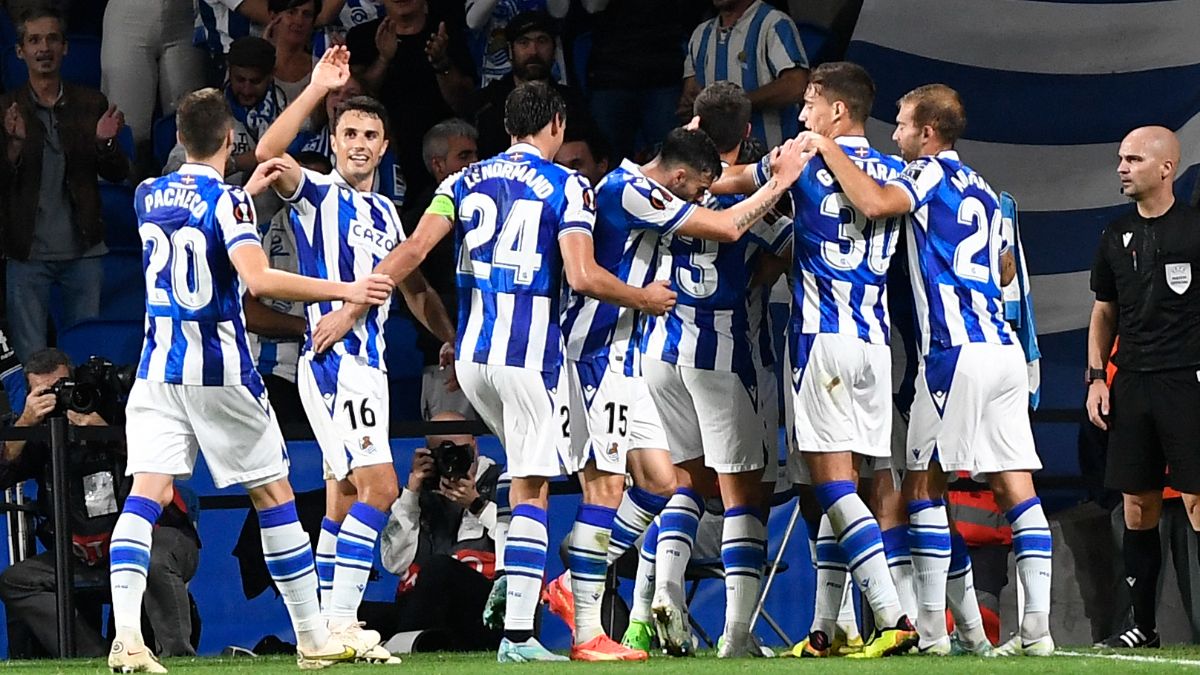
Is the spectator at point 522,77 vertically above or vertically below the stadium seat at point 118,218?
above

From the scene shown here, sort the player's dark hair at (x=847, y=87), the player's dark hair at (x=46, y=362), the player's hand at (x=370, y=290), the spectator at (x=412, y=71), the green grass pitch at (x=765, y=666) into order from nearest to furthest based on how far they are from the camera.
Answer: the green grass pitch at (x=765, y=666), the player's hand at (x=370, y=290), the player's dark hair at (x=847, y=87), the player's dark hair at (x=46, y=362), the spectator at (x=412, y=71)

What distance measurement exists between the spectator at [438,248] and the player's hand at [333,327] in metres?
3.10

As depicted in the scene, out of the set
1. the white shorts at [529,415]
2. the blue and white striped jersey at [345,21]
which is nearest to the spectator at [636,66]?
the blue and white striped jersey at [345,21]

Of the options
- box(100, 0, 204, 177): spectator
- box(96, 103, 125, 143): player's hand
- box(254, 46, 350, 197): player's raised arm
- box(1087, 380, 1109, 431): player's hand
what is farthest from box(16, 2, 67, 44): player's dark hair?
box(1087, 380, 1109, 431): player's hand

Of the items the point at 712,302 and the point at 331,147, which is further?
the point at 331,147

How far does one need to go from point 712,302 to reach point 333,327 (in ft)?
5.14

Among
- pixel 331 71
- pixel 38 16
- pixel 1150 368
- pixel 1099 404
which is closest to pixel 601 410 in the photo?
pixel 331 71

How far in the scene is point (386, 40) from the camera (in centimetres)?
1057

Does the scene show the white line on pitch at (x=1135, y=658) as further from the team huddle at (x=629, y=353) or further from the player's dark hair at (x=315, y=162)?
the player's dark hair at (x=315, y=162)

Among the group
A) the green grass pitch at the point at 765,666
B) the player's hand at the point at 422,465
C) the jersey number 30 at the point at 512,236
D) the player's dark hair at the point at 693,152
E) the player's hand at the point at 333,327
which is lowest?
the green grass pitch at the point at 765,666

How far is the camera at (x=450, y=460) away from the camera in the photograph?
860 centimetres

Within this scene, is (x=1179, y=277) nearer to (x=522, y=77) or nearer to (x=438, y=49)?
(x=522, y=77)

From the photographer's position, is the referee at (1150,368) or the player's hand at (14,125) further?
the player's hand at (14,125)

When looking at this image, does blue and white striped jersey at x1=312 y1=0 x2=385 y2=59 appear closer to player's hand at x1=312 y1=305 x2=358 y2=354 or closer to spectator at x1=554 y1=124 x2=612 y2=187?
spectator at x1=554 y1=124 x2=612 y2=187
